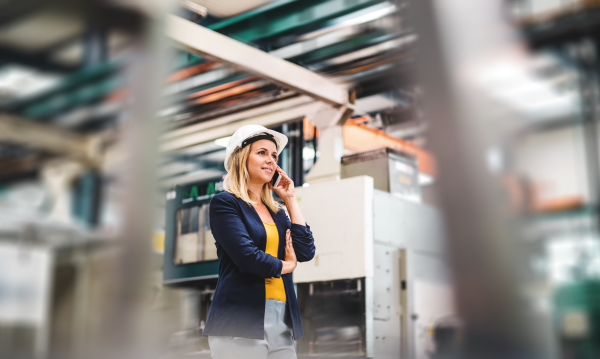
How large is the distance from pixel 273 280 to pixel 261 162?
44cm

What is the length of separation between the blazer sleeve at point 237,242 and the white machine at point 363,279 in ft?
8.23

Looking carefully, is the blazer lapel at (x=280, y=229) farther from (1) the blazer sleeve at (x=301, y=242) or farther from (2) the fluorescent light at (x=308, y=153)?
(2) the fluorescent light at (x=308, y=153)

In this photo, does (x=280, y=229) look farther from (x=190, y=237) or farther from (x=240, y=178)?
(x=190, y=237)

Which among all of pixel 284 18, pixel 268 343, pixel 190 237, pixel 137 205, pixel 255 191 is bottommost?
pixel 268 343

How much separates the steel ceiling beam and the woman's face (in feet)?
6.18

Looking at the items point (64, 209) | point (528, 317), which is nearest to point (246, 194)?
point (64, 209)

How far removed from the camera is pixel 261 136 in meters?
2.22

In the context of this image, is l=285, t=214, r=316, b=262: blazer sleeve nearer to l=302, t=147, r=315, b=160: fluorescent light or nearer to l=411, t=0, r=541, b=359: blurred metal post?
l=411, t=0, r=541, b=359: blurred metal post

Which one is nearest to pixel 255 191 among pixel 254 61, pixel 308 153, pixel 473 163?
pixel 473 163

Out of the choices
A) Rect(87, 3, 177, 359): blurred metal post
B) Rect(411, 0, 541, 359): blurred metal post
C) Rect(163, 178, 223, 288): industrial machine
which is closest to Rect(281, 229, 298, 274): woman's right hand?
Rect(87, 3, 177, 359): blurred metal post

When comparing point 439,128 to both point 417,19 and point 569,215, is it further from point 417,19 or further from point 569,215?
point 569,215

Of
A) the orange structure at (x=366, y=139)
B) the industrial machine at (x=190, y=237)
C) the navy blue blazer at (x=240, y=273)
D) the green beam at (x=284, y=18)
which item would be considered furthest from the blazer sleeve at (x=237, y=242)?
the orange structure at (x=366, y=139)

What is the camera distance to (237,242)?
1.94 metres

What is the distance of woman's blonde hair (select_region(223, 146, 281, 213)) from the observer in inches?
84.6
